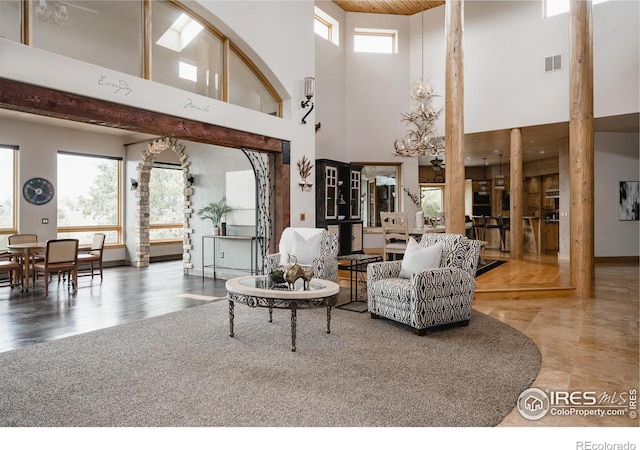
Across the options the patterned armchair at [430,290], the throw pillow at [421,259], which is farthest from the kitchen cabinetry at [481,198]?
the throw pillow at [421,259]

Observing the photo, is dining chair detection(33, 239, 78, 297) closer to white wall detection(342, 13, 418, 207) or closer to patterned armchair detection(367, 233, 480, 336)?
patterned armchair detection(367, 233, 480, 336)

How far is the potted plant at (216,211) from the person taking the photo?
7523 millimetres

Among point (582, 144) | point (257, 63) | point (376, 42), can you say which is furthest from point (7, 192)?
point (582, 144)

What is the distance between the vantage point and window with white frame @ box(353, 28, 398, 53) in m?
10.1

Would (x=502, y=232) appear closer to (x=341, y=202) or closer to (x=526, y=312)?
(x=341, y=202)

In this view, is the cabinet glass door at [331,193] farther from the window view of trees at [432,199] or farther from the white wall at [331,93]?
the window view of trees at [432,199]

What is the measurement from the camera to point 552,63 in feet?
26.8

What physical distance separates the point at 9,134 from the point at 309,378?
810 centimetres

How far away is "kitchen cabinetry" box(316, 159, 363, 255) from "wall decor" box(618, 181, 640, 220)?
19.2 feet

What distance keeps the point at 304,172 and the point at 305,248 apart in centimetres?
187

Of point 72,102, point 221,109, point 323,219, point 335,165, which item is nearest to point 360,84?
point 335,165

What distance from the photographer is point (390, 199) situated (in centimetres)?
1044

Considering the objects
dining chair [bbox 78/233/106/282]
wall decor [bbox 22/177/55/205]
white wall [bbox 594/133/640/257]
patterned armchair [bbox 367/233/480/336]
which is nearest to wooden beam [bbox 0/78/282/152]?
patterned armchair [bbox 367/233/480/336]

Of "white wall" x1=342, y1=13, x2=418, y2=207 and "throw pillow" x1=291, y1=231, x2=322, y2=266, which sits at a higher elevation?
"white wall" x1=342, y1=13, x2=418, y2=207
